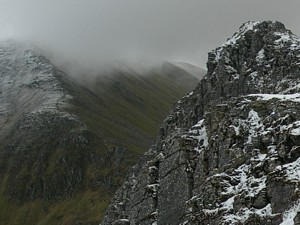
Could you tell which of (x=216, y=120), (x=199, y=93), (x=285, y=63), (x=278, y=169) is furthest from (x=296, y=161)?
(x=199, y=93)

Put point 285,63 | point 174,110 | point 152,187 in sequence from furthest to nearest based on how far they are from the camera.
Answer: point 174,110 → point 285,63 → point 152,187

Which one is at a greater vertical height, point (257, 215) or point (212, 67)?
point (212, 67)

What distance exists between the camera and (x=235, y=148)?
58406 mm

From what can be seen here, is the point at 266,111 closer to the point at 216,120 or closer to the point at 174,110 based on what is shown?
the point at 216,120

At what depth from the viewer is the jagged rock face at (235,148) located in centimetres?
4797

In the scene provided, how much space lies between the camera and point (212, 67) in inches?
4104

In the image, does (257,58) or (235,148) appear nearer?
(235,148)

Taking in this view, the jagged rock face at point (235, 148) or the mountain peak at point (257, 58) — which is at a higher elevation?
the mountain peak at point (257, 58)

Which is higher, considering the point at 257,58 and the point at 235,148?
the point at 257,58

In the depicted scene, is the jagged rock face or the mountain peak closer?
the jagged rock face

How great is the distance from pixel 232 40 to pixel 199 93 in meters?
11.9

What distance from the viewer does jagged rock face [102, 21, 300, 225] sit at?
48.0m

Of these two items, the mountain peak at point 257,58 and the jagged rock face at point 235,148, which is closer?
the jagged rock face at point 235,148

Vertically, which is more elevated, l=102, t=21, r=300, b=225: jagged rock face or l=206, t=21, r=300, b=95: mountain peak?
l=206, t=21, r=300, b=95: mountain peak
